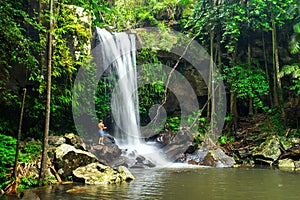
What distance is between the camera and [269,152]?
10.8 meters

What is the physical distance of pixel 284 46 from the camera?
16.3m

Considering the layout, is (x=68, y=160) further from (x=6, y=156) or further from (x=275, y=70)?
(x=275, y=70)

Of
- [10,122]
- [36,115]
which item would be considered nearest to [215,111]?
[36,115]

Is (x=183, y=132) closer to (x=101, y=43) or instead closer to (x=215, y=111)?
(x=215, y=111)

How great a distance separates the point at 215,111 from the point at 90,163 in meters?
9.33

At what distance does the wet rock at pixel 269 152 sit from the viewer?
34.5ft

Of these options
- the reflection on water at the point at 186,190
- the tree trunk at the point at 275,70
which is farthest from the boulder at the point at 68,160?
the tree trunk at the point at 275,70

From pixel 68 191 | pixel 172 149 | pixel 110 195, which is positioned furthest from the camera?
pixel 172 149

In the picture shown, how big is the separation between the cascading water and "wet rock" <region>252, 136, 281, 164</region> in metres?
4.48

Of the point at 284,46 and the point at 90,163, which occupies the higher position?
the point at 284,46

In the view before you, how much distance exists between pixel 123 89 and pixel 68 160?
781cm

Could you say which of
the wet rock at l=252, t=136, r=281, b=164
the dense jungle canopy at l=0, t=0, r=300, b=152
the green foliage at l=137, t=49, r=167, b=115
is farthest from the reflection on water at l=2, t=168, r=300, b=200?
the green foliage at l=137, t=49, r=167, b=115

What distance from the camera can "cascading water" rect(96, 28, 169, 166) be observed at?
1395cm

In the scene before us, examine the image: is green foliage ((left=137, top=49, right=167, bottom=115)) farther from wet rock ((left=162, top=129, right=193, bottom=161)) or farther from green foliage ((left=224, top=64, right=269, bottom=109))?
green foliage ((left=224, top=64, right=269, bottom=109))
